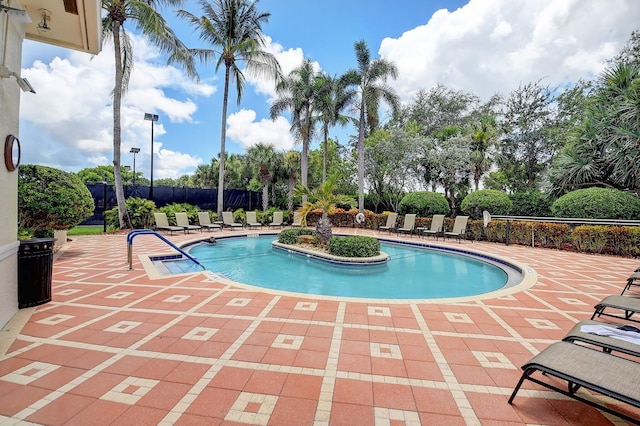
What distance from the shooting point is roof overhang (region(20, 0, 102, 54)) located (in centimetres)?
398

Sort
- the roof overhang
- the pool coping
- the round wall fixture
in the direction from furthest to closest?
the pool coping < the roof overhang < the round wall fixture

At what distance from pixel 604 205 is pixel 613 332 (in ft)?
34.0

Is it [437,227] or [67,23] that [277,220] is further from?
[67,23]

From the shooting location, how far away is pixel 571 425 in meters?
2.08

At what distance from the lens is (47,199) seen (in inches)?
293

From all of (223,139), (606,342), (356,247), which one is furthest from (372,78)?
(606,342)

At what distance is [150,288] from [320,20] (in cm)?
1001

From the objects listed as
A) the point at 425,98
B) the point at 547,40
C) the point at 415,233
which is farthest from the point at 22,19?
the point at 425,98

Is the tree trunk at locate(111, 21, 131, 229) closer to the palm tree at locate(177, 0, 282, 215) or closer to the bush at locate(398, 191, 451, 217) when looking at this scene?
the palm tree at locate(177, 0, 282, 215)

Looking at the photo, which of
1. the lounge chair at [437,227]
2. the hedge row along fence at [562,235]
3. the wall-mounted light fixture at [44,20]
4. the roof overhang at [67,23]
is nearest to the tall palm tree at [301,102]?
the lounge chair at [437,227]

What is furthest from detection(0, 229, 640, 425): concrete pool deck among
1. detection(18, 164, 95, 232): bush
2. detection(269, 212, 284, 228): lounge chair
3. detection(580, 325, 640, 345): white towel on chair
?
detection(269, 212, 284, 228): lounge chair

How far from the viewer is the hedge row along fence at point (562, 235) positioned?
9.33 metres

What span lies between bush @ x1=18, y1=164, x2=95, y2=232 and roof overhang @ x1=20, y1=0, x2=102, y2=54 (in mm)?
3926

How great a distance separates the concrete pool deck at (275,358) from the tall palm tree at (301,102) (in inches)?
602
